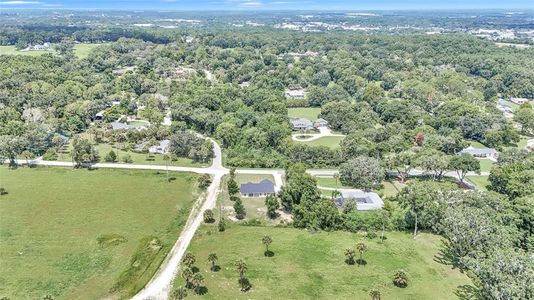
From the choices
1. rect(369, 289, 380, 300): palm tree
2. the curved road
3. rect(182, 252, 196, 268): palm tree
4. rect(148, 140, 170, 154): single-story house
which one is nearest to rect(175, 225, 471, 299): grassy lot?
the curved road

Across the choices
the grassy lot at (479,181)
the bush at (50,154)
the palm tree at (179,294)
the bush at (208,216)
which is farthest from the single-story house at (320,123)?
the palm tree at (179,294)

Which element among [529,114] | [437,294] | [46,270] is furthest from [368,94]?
[46,270]

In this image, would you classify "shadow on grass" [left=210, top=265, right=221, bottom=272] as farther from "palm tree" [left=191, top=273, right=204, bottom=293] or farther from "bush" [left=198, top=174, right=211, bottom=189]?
"bush" [left=198, top=174, right=211, bottom=189]

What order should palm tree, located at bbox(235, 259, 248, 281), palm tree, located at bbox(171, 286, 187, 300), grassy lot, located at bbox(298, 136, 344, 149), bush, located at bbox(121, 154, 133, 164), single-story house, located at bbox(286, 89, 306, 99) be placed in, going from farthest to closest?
single-story house, located at bbox(286, 89, 306, 99) < grassy lot, located at bbox(298, 136, 344, 149) < bush, located at bbox(121, 154, 133, 164) < palm tree, located at bbox(235, 259, 248, 281) < palm tree, located at bbox(171, 286, 187, 300)

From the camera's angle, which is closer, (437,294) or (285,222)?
(437,294)

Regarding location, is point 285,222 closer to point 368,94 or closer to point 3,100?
point 368,94

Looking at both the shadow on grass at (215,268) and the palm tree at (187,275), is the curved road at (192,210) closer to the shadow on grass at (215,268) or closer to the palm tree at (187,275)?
the palm tree at (187,275)

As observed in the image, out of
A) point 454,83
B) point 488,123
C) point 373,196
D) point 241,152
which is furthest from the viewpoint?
point 454,83
